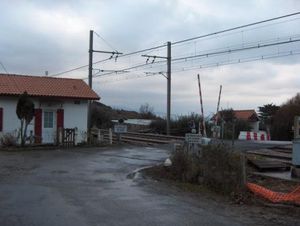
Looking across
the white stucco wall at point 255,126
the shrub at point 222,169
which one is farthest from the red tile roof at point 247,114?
the shrub at point 222,169

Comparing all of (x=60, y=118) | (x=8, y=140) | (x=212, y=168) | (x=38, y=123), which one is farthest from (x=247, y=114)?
(x=212, y=168)

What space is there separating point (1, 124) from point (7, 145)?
67.6 inches

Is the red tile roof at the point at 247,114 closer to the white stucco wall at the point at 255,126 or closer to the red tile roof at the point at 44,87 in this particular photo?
the white stucco wall at the point at 255,126

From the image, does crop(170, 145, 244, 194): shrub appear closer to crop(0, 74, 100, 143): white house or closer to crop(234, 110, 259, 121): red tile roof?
crop(0, 74, 100, 143): white house

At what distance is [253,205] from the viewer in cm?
1188

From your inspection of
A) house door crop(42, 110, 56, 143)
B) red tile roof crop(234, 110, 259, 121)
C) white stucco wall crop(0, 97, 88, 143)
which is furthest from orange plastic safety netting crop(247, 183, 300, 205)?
red tile roof crop(234, 110, 259, 121)

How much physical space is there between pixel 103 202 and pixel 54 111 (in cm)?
2209

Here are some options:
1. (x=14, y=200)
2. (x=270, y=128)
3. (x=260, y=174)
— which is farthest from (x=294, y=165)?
(x=270, y=128)

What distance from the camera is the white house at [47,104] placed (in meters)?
31.2

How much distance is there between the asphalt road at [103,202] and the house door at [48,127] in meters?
13.7

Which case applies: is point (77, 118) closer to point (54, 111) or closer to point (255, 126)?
point (54, 111)

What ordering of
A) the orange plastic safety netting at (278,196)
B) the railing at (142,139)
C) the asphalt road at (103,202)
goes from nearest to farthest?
the asphalt road at (103,202) < the orange plastic safety netting at (278,196) < the railing at (142,139)

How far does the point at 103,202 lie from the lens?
11.5 m

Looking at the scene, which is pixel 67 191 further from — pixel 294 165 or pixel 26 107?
pixel 26 107
